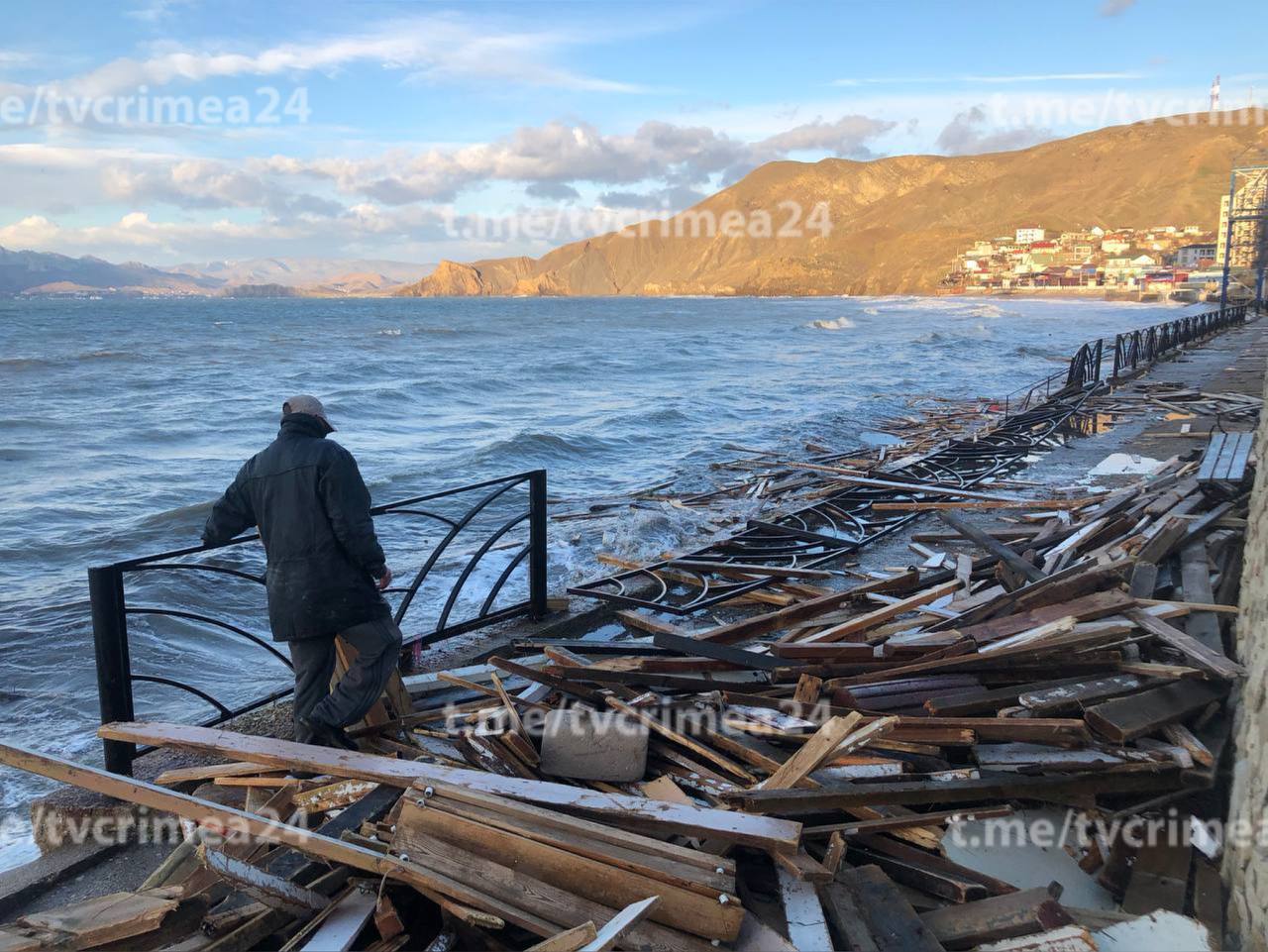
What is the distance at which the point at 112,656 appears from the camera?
13.6 feet

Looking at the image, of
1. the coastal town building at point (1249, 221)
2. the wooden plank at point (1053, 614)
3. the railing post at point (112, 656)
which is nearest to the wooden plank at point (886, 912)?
the wooden plank at point (1053, 614)

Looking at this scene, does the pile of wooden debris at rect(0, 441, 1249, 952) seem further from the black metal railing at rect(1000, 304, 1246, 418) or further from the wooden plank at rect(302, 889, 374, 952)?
the black metal railing at rect(1000, 304, 1246, 418)

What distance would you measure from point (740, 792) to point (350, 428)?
71.5ft

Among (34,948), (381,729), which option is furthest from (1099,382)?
(34,948)

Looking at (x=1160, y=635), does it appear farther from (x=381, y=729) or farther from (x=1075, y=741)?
(x=381, y=729)

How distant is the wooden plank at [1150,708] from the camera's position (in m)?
3.53

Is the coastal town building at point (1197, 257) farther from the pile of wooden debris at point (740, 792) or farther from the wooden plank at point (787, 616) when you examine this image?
the pile of wooden debris at point (740, 792)

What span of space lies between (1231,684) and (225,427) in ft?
78.5

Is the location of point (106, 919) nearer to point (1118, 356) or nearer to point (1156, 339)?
point (1118, 356)

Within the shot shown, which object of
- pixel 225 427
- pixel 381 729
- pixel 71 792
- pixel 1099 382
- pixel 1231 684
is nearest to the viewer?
pixel 1231 684

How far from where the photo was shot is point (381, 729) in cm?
441

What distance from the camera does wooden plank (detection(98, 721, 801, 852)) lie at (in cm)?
300

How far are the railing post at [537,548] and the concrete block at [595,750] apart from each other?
243 cm

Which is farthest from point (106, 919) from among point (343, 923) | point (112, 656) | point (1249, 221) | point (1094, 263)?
point (1094, 263)
